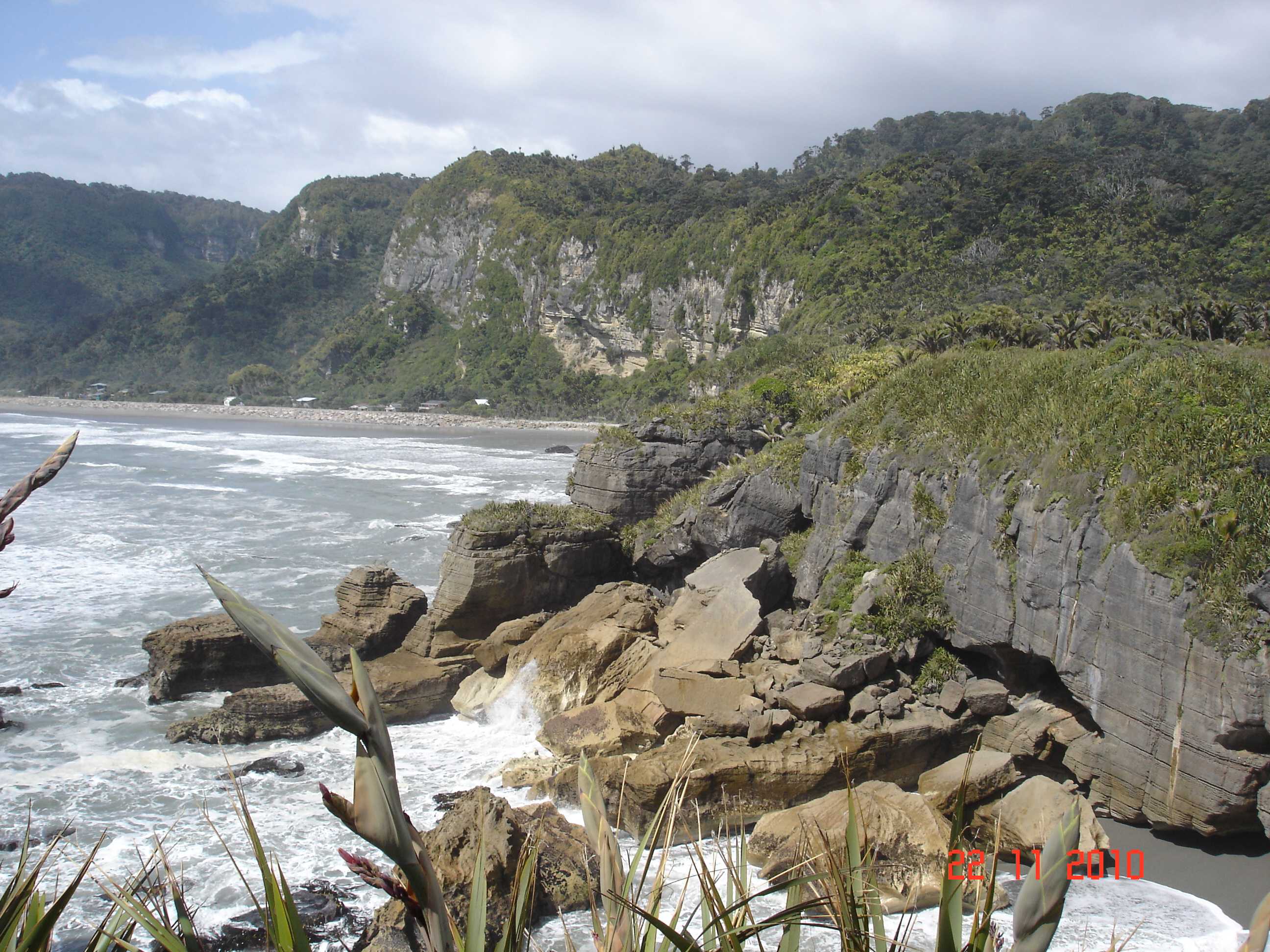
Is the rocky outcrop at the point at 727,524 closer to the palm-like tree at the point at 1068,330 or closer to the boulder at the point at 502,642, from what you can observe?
the boulder at the point at 502,642

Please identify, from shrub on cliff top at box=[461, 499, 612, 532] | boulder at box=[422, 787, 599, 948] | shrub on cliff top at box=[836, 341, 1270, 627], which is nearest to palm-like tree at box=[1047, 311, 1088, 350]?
shrub on cliff top at box=[836, 341, 1270, 627]

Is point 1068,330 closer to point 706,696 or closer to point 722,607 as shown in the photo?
point 722,607

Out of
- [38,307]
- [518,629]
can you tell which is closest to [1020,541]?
[518,629]

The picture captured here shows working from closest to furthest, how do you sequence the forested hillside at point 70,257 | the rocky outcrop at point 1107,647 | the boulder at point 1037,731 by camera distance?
the rocky outcrop at point 1107,647 → the boulder at point 1037,731 → the forested hillside at point 70,257

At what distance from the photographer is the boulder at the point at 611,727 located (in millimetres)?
12398

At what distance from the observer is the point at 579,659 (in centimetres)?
1452

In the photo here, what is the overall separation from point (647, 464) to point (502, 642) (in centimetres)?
645

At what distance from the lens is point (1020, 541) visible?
38.7 ft

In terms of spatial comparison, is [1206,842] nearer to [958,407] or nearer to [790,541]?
[958,407]

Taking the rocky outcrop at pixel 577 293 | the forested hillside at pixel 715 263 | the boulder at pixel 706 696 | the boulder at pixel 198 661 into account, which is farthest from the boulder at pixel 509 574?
the rocky outcrop at pixel 577 293

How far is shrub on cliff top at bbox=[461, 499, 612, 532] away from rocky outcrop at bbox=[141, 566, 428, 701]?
1.89m

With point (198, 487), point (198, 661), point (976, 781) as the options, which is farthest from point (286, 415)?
point (976, 781)

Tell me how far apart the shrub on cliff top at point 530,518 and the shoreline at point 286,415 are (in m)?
52.4

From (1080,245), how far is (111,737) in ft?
173
